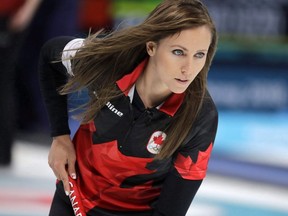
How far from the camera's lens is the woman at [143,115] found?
263 cm

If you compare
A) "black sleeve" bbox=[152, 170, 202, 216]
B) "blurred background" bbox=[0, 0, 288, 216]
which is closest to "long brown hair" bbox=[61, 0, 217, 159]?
"black sleeve" bbox=[152, 170, 202, 216]

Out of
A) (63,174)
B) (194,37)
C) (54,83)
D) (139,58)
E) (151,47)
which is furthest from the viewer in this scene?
(54,83)

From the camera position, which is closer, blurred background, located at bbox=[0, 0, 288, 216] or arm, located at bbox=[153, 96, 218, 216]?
arm, located at bbox=[153, 96, 218, 216]

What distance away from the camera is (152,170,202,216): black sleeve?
278cm

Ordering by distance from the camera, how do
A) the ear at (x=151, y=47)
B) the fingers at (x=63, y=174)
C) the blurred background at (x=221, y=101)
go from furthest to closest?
1. the blurred background at (x=221, y=101)
2. the fingers at (x=63, y=174)
3. the ear at (x=151, y=47)

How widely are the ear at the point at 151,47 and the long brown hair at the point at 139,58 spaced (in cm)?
2

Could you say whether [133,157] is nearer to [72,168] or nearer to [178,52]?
[72,168]

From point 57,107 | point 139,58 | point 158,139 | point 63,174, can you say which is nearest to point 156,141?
point 158,139

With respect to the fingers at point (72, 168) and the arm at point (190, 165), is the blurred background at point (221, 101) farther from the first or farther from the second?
the arm at point (190, 165)

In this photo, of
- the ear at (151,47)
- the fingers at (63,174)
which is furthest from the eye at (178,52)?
the fingers at (63,174)

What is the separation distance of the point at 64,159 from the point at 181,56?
0.68m

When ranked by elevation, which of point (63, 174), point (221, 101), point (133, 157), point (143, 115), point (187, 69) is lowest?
point (63, 174)

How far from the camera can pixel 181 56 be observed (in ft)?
8.57

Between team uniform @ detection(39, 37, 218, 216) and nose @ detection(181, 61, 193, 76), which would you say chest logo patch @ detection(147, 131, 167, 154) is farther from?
nose @ detection(181, 61, 193, 76)
